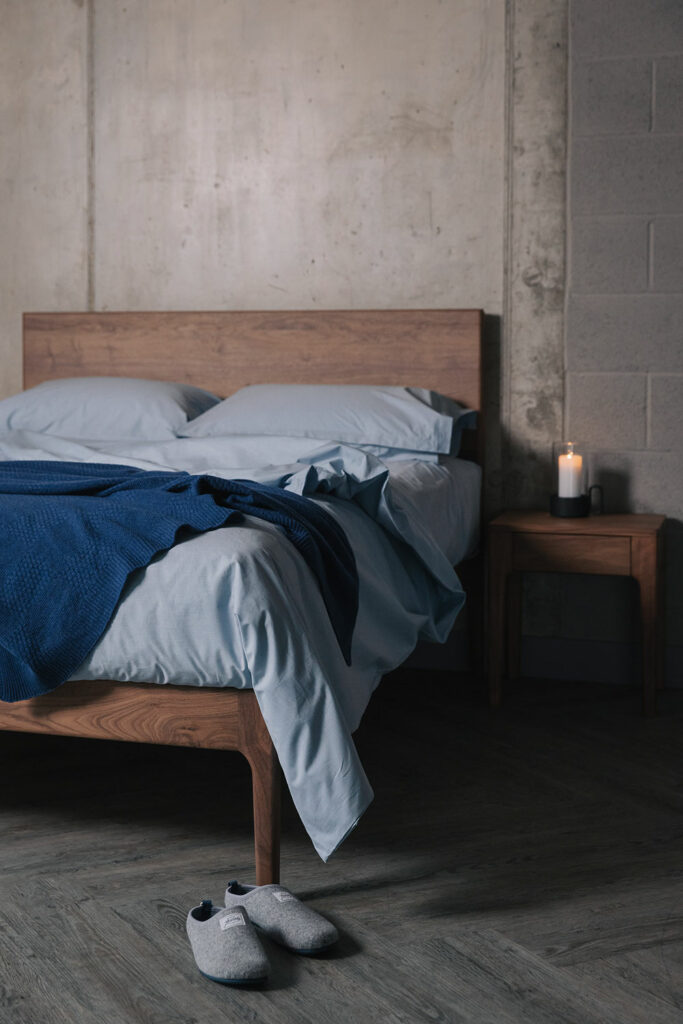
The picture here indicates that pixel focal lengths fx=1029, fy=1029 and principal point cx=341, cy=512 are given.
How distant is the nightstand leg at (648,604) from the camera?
2.89 metres

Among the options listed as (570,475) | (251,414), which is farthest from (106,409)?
(570,475)

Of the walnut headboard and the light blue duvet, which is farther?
the walnut headboard

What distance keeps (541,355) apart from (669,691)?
112 cm

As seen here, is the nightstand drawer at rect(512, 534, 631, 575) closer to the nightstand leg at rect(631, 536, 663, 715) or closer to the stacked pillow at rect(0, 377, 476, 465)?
the nightstand leg at rect(631, 536, 663, 715)

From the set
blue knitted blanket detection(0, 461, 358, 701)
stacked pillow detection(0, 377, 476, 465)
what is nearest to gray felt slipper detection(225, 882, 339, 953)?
blue knitted blanket detection(0, 461, 358, 701)

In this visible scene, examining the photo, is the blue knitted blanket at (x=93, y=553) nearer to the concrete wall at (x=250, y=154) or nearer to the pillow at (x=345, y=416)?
the pillow at (x=345, y=416)

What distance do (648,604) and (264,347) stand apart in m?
1.50

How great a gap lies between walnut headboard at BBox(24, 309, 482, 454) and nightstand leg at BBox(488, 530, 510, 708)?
42cm

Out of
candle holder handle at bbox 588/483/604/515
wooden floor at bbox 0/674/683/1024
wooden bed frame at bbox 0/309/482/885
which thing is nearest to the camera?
wooden floor at bbox 0/674/683/1024

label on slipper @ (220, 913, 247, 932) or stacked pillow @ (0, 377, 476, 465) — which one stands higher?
stacked pillow @ (0, 377, 476, 465)

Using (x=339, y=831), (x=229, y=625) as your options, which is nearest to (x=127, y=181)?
(x=229, y=625)

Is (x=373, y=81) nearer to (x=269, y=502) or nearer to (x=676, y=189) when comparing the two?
(x=676, y=189)

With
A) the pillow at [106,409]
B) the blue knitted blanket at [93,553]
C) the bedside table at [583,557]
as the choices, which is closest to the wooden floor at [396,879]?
the bedside table at [583,557]

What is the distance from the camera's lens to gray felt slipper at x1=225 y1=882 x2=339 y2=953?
160 cm
